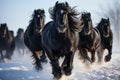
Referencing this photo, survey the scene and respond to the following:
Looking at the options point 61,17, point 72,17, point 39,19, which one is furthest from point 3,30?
point 61,17

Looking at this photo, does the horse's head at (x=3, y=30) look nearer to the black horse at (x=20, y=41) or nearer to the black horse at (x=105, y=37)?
the black horse at (x=105, y=37)

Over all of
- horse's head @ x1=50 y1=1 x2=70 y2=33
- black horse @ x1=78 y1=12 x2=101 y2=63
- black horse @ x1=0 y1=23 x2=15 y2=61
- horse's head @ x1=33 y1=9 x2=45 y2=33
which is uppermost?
horse's head @ x1=50 y1=1 x2=70 y2=33

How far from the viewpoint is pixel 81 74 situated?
42.2ft

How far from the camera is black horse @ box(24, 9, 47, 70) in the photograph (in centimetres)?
1461

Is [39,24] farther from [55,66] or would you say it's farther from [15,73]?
[55,66]

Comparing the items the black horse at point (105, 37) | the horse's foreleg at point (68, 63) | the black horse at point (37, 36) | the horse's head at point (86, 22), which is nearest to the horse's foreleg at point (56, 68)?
the horse's foreleg at point (68, 63)

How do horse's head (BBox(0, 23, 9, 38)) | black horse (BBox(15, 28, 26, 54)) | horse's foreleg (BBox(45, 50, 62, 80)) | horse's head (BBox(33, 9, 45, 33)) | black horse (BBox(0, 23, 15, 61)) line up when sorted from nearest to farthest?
1. horse's foreleg (BBox(45, 50, 62, 80))
2. horse's head (BBox(33, 9, 45, 33))
3. horse's head (BBox(0, 23, 9, 38))
4. black horse (BBox(0, 23, 15, 61))
5. black horse (BBox(15, 28, 26, 54))

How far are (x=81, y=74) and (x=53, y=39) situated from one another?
2400 mm

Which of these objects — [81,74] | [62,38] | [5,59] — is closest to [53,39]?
[62,38]

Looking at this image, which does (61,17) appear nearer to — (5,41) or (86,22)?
(86,22)

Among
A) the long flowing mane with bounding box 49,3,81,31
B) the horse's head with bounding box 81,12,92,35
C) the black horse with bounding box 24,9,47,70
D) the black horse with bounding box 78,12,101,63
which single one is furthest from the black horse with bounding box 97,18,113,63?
the long flowing mane with bounding box 49,3,81,31

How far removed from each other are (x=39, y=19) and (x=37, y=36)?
80 centimetres

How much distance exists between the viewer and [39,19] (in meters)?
Answer: 14.5

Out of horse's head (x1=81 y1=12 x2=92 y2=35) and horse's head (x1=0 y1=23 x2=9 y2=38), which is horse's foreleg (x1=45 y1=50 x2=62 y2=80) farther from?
horse's head (x1=0 y1=23 x2=9 y2=38)
